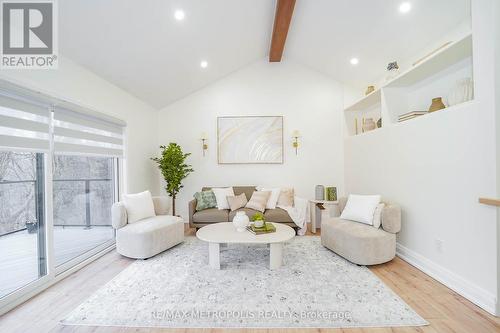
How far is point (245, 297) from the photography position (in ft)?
6.86

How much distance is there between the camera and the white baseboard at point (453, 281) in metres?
1.87

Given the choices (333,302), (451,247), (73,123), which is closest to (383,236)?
(451,247)

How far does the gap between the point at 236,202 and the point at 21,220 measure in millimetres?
2744

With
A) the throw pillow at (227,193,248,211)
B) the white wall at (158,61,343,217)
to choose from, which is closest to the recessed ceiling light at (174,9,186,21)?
the white wall at (158,61,343,217)

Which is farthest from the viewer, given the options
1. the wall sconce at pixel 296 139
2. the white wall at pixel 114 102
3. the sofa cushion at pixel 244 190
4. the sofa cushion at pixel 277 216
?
the wall sconce at pixel 296 139

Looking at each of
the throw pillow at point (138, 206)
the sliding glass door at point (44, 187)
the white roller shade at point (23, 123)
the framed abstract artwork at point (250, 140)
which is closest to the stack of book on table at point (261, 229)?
the throw pillow at point (138, 206)

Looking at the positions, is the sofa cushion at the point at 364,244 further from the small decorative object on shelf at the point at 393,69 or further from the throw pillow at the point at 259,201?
the small decorative object on shelf at the point at 393,69

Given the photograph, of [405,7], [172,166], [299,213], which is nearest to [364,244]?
[299,213]

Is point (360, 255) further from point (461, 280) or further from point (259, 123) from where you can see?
point (259, 123)

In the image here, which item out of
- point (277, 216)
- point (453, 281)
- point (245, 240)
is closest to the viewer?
point (453, 281)

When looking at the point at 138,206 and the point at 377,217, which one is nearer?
the point at 377,217

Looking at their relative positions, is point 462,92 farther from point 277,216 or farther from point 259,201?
point 259,201

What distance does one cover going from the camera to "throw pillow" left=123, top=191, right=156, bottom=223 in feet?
10.5

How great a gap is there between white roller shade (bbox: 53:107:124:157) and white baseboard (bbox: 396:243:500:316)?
4468mm
